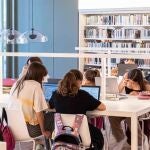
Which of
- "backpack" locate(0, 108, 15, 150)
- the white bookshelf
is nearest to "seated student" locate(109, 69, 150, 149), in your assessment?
"backpack" locate(0, 108, 15, 150)

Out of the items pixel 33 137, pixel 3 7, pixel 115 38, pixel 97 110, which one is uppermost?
pixel 3 7

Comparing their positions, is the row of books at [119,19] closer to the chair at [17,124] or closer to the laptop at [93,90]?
the laptop at [93,90]

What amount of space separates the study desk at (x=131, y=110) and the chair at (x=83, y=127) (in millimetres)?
220

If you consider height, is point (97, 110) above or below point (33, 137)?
above

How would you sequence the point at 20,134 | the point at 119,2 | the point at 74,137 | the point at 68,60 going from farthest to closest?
1. the point at 68,60
2. the point at 119,2
3. the point at 20,134
4. the point at 74,137

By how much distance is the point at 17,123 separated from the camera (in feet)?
12.1

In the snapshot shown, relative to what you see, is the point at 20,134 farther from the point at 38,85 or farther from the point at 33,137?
the point at 38,85

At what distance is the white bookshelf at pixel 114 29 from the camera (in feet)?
29.4

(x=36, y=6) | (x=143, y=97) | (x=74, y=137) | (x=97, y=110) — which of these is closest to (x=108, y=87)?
(x=143, y=97)

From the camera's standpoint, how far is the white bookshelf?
8.95m

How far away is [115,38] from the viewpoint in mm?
9289

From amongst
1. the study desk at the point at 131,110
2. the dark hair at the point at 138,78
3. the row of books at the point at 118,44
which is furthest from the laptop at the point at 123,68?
the study desk at the point at 131,110

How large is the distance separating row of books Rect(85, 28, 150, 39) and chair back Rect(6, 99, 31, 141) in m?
5.67

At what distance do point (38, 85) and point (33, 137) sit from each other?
19.2 inches
